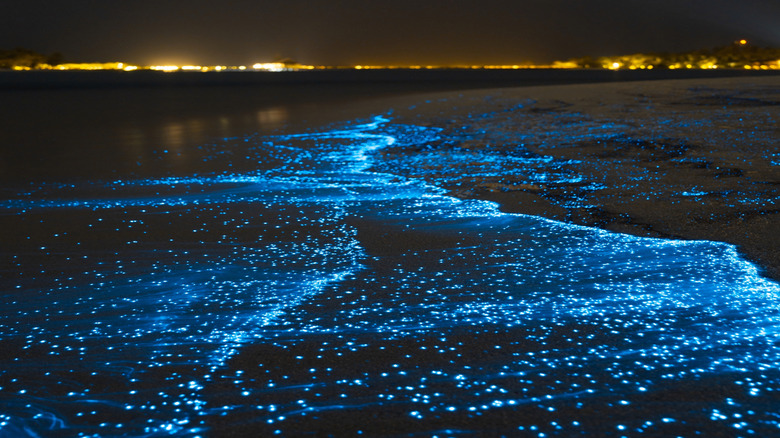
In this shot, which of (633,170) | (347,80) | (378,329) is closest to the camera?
(378,329)

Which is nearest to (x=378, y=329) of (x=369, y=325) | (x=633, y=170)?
(x=369, y=325)

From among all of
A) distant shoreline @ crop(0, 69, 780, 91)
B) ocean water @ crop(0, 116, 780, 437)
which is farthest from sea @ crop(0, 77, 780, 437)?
distant shoreline @ crop(0, 69, 780, 91)

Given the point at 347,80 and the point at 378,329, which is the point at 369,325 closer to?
the point at 378,329

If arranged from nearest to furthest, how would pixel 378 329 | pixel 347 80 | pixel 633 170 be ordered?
1. pixel 378 329
2. pixel 633 170
3. pixel 347 80

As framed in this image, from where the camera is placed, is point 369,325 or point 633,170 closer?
point 369,325

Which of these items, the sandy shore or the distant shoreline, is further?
the distant shoreline

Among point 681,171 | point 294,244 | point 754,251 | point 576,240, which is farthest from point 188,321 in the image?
point 681,171

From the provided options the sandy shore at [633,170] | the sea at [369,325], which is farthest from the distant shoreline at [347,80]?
the sea at [369,325]

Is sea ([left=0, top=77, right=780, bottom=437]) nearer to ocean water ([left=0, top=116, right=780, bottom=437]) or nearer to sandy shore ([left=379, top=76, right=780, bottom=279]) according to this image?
ocean water ([left=0, top=116, right=780, bottom=437])
